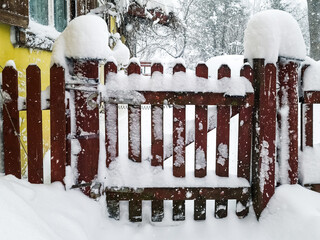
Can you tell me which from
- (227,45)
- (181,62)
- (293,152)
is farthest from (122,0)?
(227,45)

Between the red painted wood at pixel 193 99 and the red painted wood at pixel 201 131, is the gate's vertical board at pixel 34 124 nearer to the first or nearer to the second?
the red painted wood at pixel 193 99

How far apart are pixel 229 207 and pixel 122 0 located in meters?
5.92

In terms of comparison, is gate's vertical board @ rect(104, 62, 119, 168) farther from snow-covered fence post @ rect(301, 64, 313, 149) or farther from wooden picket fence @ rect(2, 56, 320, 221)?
snow-covered fence post @ rect(301, 64, 313, 149)

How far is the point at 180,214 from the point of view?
2.27 metres

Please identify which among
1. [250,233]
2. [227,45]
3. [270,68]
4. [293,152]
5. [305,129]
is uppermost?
[227,45]

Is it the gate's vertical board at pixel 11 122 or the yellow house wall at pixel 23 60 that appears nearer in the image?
the gate's vertical board at pixel 11 122

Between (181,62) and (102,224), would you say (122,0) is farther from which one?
(102,224)

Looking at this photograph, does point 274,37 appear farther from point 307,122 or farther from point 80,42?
point 80,42

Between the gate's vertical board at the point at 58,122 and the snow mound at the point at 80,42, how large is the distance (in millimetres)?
102

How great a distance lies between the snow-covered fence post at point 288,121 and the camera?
2197 millimetres

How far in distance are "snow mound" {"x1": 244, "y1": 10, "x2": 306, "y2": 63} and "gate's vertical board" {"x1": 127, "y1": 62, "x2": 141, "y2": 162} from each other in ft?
2.85

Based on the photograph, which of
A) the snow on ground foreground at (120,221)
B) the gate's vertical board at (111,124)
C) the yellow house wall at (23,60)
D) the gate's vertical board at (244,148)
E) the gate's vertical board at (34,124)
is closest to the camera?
the snow on ground foreground at (120,221)

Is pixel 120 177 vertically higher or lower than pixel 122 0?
lower

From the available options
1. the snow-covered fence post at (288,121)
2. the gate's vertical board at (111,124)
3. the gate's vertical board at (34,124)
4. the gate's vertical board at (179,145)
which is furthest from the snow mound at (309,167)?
the gate's vertical board at (34,124)
